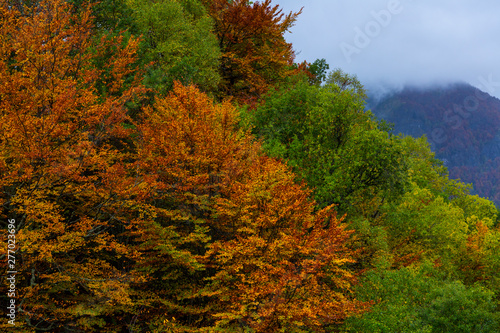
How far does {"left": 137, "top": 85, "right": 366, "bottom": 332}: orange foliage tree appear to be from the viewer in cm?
1593

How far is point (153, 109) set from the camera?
2155 cm

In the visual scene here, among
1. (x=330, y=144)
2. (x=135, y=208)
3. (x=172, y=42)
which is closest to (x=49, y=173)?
(x=135, y=208)

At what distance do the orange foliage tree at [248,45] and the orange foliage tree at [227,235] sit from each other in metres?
18.2

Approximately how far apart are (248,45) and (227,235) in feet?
89.4

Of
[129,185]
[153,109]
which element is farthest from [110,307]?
[153,109]

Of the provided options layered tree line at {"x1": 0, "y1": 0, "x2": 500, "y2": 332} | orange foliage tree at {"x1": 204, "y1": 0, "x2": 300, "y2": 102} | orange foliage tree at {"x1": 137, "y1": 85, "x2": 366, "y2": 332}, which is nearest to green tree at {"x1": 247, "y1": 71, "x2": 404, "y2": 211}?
layered tree line at {"x1": 0, "y1": 0, "x2": 500, "y2": 332}

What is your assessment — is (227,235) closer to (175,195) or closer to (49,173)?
(175,195)

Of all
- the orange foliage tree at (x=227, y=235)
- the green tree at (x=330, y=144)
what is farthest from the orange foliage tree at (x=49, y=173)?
the green tree at (x=330, y=144)

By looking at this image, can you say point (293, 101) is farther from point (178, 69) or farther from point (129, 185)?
point (129, 185)

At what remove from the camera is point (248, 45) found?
39062 millimetres

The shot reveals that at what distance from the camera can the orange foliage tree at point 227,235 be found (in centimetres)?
1593

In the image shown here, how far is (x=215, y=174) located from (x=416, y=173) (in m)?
39.5

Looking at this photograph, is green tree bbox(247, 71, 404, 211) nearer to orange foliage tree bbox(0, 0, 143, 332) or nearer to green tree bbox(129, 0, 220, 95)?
green tree bbox(129, 0, 220, 95)

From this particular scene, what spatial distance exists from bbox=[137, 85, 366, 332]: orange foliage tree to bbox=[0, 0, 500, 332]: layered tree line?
0.12 meters
